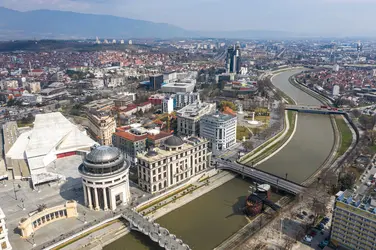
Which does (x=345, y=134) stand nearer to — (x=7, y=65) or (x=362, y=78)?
(x=362, y=78)

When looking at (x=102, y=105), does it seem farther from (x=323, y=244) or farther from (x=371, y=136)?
(x=323, y=244)

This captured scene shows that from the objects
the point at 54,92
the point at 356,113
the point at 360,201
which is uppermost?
the point at 360,201

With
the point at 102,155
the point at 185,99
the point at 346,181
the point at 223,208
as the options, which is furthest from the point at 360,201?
the point at 185,99

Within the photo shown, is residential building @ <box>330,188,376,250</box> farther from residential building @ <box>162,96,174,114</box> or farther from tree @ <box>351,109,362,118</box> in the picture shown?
tree @ <box>351,109,362,118</box>

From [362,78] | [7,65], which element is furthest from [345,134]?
[7,65]

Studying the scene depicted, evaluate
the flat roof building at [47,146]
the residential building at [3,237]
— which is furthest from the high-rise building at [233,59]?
the residential building at [3,237]

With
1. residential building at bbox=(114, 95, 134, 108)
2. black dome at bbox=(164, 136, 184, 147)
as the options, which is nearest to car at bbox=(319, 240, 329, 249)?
black dome at bbox=(164, 136, 184, 147)
